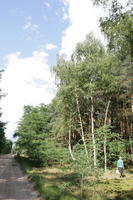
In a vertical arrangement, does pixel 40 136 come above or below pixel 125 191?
above

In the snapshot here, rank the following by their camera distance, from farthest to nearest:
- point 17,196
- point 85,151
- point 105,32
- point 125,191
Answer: point 125,191 → point 17,196 → point 85,151 → point 105,32

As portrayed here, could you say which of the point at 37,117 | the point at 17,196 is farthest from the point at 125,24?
the point at 37,117

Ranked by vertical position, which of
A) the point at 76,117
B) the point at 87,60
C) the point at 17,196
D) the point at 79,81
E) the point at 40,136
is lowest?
the point at 17,196

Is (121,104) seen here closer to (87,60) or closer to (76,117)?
(76,117)

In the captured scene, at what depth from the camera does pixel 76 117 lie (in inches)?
1319

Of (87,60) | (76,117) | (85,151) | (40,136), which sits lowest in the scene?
(85,151)

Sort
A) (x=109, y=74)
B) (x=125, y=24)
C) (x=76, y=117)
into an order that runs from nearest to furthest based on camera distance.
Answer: (x=125, y=24) < (x=109, y=74) < (x=76, y=117)

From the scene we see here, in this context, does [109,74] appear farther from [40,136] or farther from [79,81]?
[40,136]

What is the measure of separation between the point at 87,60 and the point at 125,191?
16.0 metres

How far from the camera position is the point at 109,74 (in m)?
27.5

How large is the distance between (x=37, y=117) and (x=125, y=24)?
28.3 meters

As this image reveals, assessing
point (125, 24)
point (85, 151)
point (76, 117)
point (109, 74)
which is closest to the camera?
point (125, 24)

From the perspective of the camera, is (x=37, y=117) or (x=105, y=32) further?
(x=37, y=117)

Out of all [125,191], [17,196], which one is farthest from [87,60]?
[17,196]
